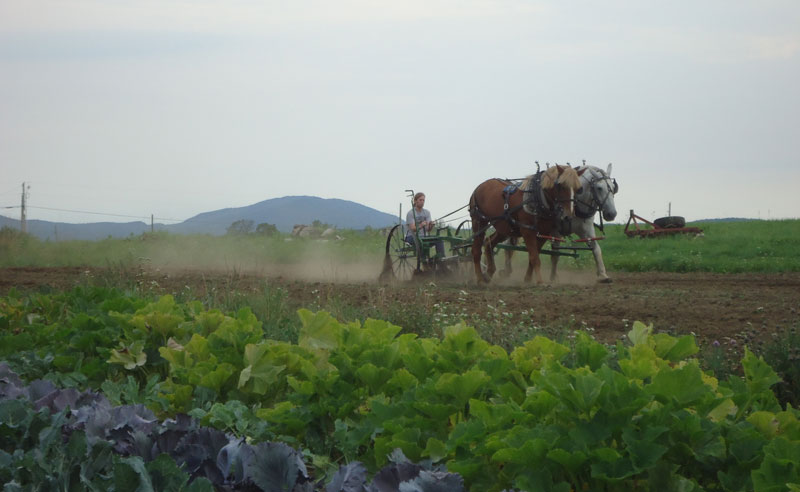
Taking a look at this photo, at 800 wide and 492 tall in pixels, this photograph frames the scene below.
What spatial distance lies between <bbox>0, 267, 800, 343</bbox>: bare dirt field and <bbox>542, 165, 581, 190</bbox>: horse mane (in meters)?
1.58

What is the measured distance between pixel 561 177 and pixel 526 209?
822 mm

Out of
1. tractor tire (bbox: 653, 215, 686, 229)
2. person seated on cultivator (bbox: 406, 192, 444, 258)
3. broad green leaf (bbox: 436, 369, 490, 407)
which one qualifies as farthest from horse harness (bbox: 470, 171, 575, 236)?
tractor tire (bbox: 653, 215, 686, 229)

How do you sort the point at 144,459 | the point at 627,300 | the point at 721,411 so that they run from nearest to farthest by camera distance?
the point at 721,411 → the point at 144,459 → the point at 627,300

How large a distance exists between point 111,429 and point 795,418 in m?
1.97

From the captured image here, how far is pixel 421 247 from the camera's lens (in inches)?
532

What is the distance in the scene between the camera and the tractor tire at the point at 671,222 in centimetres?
2534

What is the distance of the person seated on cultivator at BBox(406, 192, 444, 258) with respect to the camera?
13.6m

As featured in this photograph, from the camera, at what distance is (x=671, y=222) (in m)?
25.5

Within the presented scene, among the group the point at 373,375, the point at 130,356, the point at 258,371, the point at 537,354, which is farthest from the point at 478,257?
the point at 373,375

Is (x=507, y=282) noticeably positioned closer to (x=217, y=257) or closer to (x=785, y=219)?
(x=217, y=257)

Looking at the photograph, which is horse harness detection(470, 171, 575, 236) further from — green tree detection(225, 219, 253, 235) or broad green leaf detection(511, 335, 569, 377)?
green tree detection(225, 219, 253, 235)

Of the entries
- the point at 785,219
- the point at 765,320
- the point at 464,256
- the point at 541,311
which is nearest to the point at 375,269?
the point at 464,256

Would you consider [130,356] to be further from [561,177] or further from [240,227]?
[240,227]

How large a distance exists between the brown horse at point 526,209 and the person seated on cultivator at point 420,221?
0.62 metres
